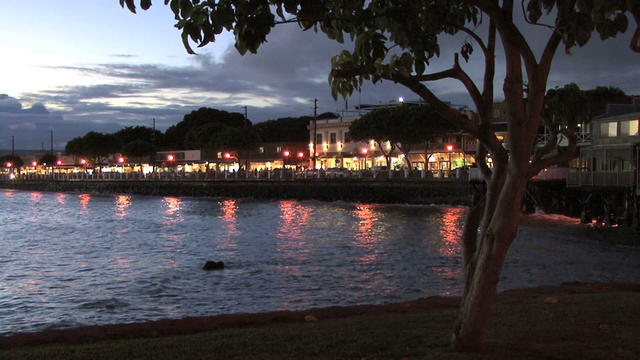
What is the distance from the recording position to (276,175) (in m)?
75.6

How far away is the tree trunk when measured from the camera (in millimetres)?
6113

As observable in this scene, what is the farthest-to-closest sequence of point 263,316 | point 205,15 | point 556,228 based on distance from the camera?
1. point 556,228
2. point 263,316
3. point 205,15

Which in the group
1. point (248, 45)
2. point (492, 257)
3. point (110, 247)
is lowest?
point (110, 247)

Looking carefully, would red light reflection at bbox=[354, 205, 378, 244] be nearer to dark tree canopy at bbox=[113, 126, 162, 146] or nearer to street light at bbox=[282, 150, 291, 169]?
street light at bbox=[282, 150, 291, 169]

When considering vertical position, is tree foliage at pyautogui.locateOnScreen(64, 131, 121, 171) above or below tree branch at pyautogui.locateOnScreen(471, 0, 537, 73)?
above

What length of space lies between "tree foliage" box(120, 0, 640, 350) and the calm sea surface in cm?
Result: 820

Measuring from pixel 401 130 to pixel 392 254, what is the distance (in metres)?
41.6

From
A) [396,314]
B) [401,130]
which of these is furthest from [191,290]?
[401,130]

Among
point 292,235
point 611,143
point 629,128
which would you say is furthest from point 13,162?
point 629,128

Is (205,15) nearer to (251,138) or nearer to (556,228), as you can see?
(556,228)

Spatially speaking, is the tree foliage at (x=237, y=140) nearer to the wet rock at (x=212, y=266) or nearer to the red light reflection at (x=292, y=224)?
the red light reflection at (x=292, y=224)

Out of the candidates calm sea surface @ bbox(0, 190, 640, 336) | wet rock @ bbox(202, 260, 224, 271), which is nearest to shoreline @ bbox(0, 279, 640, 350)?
calm sea surface @ bbox(0, 190, 640, 336)

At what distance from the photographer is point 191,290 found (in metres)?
16.4

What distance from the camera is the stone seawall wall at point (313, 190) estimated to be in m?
55.4
